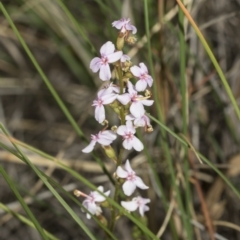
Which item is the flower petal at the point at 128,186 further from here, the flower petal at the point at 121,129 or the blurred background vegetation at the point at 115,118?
the blurred background vegetation at the point at 115,118

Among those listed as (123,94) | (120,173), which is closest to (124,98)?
(123,94)

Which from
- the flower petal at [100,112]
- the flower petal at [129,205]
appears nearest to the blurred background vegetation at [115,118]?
the flower petal at [129,205]

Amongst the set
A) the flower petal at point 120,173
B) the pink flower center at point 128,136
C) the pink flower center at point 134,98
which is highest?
the pink flower center at point 134,98

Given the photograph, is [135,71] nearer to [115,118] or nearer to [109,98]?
[109,98]

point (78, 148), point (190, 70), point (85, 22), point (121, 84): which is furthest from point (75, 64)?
point (121, 84)

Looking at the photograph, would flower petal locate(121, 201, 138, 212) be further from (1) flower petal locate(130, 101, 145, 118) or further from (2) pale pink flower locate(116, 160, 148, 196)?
(1) flower petal locate(130, 101, 145, 118)

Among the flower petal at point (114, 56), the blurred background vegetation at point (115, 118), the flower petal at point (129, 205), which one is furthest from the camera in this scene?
the blurred background vegetation at point (115, 118)

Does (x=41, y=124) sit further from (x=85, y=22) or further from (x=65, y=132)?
(x=85, y=22)

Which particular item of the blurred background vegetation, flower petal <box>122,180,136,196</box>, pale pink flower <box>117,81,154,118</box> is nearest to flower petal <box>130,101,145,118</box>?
pale pink flower <box>117,81,154,118</box>
